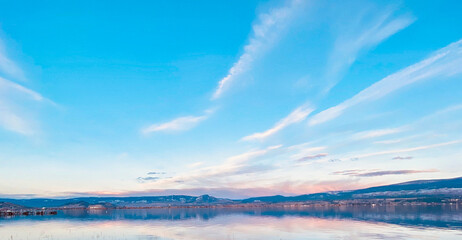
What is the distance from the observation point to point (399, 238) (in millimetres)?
54094

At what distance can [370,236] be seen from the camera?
57.4 metres

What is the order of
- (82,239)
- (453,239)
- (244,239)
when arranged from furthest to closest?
(82,239)
(244,239)
(453,239)

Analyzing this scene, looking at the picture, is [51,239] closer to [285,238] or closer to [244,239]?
[244,239]

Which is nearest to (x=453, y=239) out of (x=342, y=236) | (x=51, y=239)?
(x=342, y=236)

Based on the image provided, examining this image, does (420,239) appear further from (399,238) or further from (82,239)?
(82,239)

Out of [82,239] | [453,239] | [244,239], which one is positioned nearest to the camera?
[453,239]

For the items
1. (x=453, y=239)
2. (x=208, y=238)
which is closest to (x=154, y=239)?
(x=208, y=238)

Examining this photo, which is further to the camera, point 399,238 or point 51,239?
point 51,239

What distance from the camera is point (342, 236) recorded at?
58938 mm

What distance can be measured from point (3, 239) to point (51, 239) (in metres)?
8.49

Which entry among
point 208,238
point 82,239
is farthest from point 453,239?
point 82,239

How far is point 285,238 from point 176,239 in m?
18.3

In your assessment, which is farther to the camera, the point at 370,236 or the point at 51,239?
the point at 51,239

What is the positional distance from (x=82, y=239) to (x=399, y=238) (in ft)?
175
